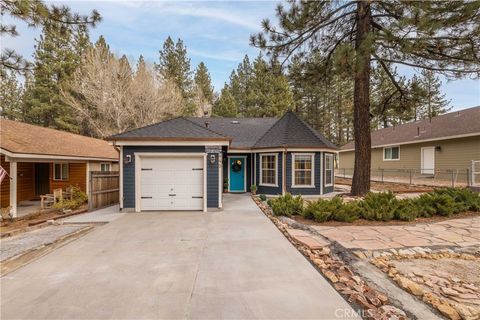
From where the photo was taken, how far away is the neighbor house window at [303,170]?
11539 millimetres

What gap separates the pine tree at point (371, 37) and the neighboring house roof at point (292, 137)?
1993 mm

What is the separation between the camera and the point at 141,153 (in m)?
8.03

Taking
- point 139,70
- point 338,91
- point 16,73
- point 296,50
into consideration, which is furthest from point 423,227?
point 338,91

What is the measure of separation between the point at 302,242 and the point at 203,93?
93.1ft

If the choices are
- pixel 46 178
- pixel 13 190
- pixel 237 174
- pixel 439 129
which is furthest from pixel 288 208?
pixel 439 129

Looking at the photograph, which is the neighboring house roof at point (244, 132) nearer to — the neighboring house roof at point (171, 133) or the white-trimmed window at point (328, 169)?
the neighboring house roof at point (171, 133)

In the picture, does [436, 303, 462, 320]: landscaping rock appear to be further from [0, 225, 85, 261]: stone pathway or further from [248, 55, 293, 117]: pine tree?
[248, 55, 293, 117]: pine tree

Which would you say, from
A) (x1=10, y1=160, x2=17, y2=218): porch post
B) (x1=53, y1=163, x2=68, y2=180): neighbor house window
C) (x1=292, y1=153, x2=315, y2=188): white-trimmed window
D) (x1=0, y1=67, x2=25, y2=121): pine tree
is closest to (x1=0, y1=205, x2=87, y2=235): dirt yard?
(x1=10, y1=160, x2=17, y2=218): porch post

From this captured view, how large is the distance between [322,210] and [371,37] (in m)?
5.50

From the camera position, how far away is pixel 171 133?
27.1ft

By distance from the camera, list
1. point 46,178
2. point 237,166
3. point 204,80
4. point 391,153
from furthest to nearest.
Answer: point 204,80, point 391,153, point 237,166, point 46,178

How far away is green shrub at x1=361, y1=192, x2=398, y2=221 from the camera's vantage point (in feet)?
21.5

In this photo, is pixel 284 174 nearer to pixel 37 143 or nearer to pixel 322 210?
pixel 322 210

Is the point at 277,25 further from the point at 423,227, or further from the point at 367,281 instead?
the point at 367,281
